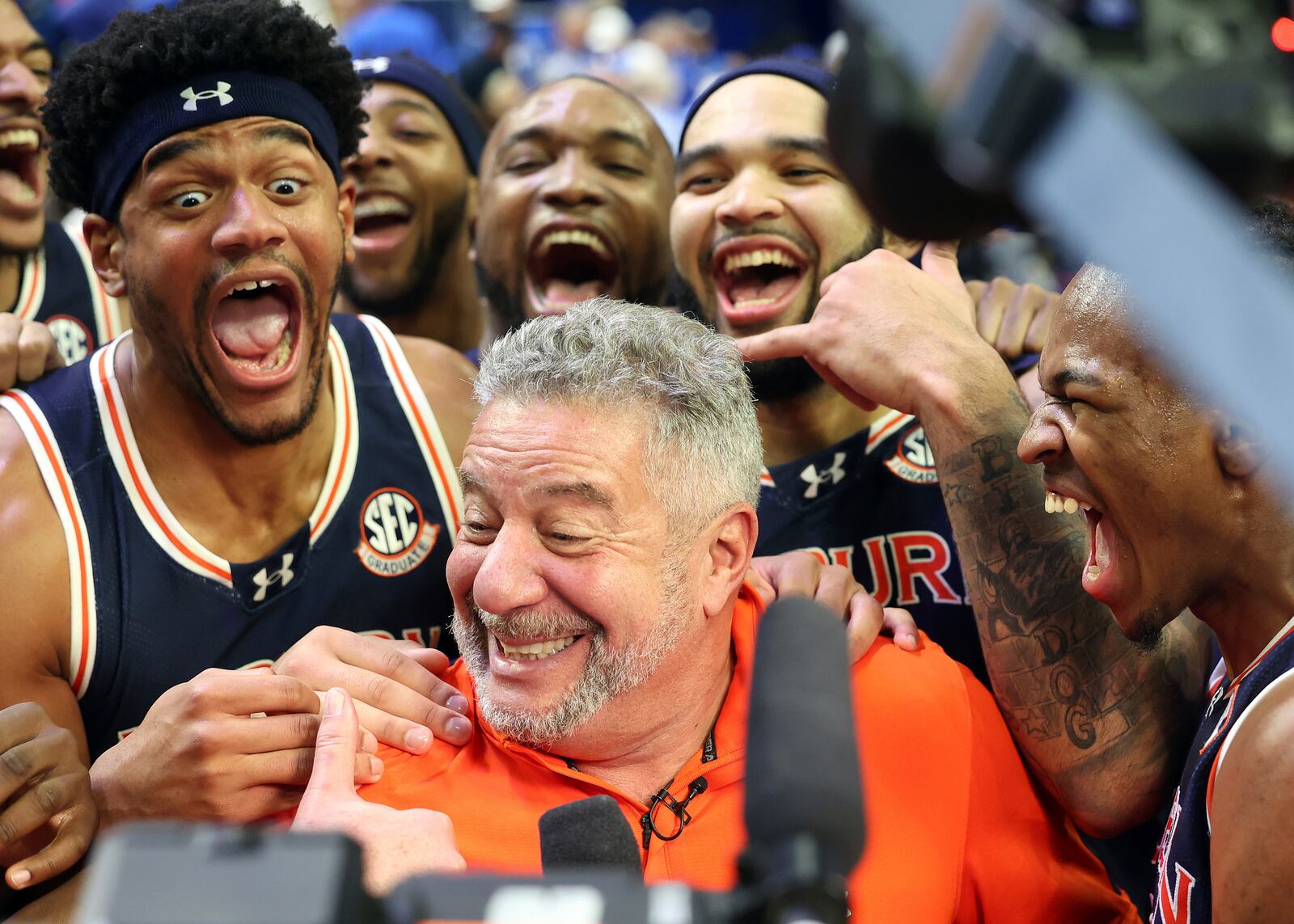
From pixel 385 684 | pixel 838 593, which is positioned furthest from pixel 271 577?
pixel 838 593

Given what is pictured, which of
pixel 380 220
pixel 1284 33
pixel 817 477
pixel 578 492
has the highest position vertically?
pixel 1284 33

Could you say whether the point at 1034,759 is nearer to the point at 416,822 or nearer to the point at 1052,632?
the point at 1052,632

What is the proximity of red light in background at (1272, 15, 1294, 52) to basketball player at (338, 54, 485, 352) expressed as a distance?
2.43 meters

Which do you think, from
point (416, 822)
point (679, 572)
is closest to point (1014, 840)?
point (679, 572)

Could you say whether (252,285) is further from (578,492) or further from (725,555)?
(725,555)

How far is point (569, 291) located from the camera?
3.98 meters

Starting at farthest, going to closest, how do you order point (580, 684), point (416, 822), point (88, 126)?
point (88, 126) → point (580, 684) → point (416, 822)

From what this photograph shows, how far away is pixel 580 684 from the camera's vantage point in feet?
7.54

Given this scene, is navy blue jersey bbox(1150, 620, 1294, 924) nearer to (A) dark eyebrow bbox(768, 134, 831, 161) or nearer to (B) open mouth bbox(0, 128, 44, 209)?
(A) dark eyebrow bbox(768, 134, 831, 161)

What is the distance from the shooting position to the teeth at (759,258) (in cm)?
335

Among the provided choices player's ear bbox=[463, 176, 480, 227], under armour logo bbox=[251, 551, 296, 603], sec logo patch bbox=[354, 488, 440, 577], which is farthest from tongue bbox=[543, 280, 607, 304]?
under armour logo bbox=[251, 551, 296, 603]

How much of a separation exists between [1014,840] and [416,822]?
1.20 meters

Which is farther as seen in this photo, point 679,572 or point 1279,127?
point 679,572

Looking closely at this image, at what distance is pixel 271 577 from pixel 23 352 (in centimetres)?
74
